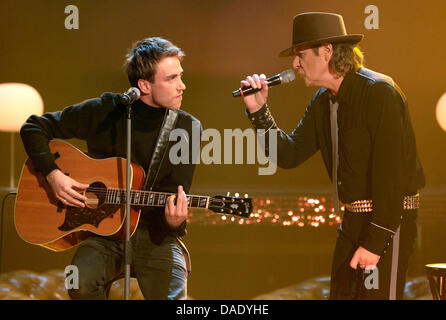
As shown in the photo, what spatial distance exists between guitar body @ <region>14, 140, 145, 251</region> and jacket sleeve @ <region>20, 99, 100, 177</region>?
0.09 metres

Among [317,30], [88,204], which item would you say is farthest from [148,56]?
[317,30]

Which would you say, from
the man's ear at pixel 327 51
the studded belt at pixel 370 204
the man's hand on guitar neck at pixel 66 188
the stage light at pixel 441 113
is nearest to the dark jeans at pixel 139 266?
the man's hand on guitar neck at pixel 66 188

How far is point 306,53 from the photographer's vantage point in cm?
292

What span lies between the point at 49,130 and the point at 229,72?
2.45 m

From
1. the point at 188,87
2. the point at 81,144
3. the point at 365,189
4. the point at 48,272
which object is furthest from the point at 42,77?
the point at 365,189

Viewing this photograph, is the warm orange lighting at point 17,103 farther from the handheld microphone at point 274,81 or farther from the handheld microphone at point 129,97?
the handheld microphone at point 274,81

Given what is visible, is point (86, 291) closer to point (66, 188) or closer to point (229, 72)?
point (66, 188)

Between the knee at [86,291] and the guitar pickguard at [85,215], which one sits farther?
the guitar pickguard at [85,215]

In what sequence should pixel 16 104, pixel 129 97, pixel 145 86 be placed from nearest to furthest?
pixel 129 97
pixel 145 86
pixel 16 104

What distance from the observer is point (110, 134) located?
323 cm

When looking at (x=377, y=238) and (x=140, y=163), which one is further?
(x=140, y=163)

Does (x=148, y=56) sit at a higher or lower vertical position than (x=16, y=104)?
lower

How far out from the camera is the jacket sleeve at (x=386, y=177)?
2.54m

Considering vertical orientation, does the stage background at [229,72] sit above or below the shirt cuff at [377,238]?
above
